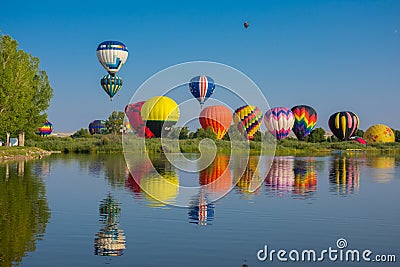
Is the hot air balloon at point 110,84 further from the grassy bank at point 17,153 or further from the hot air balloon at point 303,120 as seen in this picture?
the hot air balloon at point 303,120

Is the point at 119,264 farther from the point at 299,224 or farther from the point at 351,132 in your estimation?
the point at 351,132

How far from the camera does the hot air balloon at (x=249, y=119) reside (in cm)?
9206

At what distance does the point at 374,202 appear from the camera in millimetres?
21672

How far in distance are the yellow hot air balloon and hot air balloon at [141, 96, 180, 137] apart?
48563 millimetres

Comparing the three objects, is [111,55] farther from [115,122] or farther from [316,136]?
[316,136]

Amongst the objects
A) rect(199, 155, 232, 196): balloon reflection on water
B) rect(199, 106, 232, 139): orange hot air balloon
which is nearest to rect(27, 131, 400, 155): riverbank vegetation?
rect(199, 106, 232, 139): orange hot air balloon

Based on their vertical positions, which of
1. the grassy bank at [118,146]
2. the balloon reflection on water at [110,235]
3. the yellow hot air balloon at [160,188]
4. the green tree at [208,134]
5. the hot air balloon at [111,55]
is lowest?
the balloon reflection on water at [110,235]

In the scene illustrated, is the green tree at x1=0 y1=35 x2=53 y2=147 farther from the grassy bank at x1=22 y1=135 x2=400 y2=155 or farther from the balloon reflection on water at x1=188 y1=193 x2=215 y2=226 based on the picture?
the balloon reflection on water at x1=188 y1=193 x2=215 y2=226

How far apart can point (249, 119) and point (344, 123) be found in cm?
1634

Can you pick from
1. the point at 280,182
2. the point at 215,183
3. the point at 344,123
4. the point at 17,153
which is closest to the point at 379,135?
the point at 344,123

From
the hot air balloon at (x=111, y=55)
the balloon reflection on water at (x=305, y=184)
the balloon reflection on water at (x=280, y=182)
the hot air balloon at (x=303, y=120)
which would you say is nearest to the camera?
the balloon reflection on water at (x=305, y=184)

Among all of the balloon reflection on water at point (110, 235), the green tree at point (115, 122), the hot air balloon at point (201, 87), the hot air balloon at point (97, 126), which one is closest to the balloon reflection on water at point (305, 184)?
the balloon reflection on water at point (110, 235)

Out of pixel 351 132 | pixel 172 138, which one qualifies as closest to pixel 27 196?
pixel 172 138

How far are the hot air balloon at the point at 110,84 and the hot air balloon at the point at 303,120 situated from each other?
43882 mm
